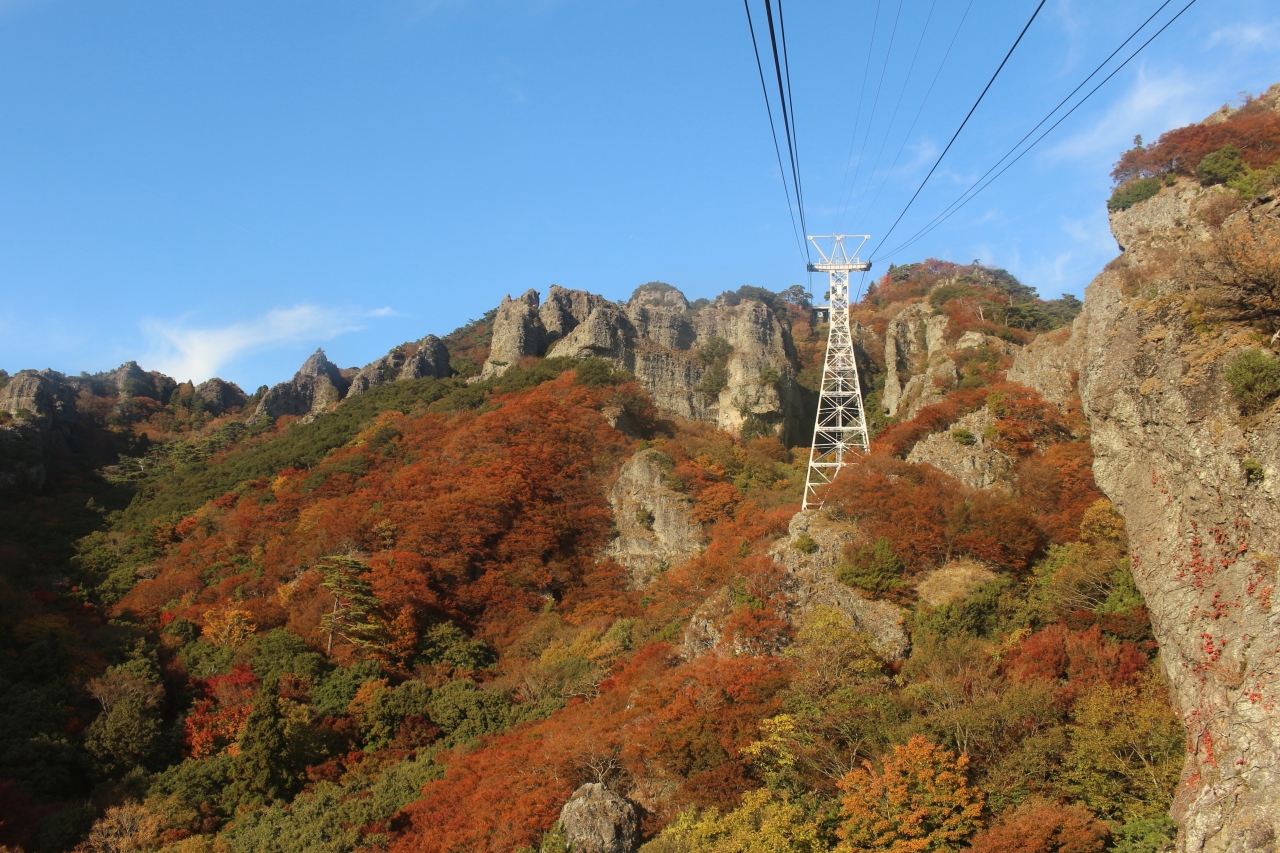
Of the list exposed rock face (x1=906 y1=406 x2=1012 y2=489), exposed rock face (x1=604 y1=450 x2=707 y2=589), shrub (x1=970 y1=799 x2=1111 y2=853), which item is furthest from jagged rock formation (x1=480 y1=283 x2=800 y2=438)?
shrub (x1=970 y1=799 x2=1111 y2=853)

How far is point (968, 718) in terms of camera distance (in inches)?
715

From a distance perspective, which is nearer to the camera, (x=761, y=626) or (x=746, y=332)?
(x=761, y=626)

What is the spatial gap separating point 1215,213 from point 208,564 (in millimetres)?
43292

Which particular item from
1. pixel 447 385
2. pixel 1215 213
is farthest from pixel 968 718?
pixel 447 385

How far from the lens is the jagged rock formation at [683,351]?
5438 centimetres

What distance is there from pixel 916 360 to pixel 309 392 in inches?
1885

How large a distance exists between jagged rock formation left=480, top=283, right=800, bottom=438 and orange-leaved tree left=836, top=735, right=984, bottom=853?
1415 inches

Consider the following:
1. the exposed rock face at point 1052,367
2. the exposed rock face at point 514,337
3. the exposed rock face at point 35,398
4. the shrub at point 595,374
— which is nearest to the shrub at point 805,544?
the exposed rock face at point 1052,367

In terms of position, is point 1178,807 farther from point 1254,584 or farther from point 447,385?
point 447,385

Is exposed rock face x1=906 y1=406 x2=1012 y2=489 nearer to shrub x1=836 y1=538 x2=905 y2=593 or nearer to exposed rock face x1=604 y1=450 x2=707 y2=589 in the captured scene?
shrub x1=836 y1=538 x2=905 y2=593

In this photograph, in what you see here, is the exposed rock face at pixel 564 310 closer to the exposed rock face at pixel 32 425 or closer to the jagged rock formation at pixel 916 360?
the jagged rock formation at pixel 916 360

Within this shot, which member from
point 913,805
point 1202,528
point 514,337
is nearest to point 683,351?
point 514,337

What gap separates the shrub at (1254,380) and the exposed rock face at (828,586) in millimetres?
12327

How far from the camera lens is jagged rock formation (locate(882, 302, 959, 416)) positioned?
137ft
